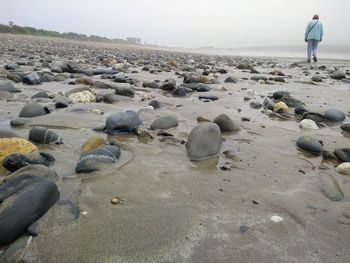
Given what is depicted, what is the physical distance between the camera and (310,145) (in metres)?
2.85

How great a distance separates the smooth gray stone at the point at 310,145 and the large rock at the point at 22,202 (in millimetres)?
1993

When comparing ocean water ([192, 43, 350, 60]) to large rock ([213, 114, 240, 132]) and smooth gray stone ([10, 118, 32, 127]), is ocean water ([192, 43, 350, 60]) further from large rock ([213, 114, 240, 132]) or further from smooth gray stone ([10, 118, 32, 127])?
smooth gray stone ([10, 118, 32, 127])

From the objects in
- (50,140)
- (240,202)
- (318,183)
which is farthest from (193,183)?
(50,140)

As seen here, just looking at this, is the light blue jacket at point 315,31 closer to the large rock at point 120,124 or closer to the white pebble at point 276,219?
the large rock at point 120,124

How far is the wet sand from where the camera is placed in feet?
4.82

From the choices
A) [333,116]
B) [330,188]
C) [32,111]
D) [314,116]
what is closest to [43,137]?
[32,111]

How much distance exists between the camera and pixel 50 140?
2744 millimetres

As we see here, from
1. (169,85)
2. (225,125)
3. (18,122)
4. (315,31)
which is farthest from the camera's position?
(315,31)

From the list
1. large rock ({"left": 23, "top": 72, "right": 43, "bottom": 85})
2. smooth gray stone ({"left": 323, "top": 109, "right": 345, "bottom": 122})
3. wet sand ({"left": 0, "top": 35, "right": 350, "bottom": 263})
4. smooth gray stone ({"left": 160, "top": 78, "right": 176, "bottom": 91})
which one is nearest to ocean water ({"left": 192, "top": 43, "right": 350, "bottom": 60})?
smooth gray stone ({"left": 160, "top": 78, "right": 176, "bottom": 91})

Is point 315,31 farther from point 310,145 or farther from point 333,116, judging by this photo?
point 310,145

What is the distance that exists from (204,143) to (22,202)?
1.43 meters

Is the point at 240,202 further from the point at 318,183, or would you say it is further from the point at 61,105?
the point at 61,105

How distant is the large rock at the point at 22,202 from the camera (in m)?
1.47

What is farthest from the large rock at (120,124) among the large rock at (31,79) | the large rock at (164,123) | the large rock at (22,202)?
the large rock at (31,79)
